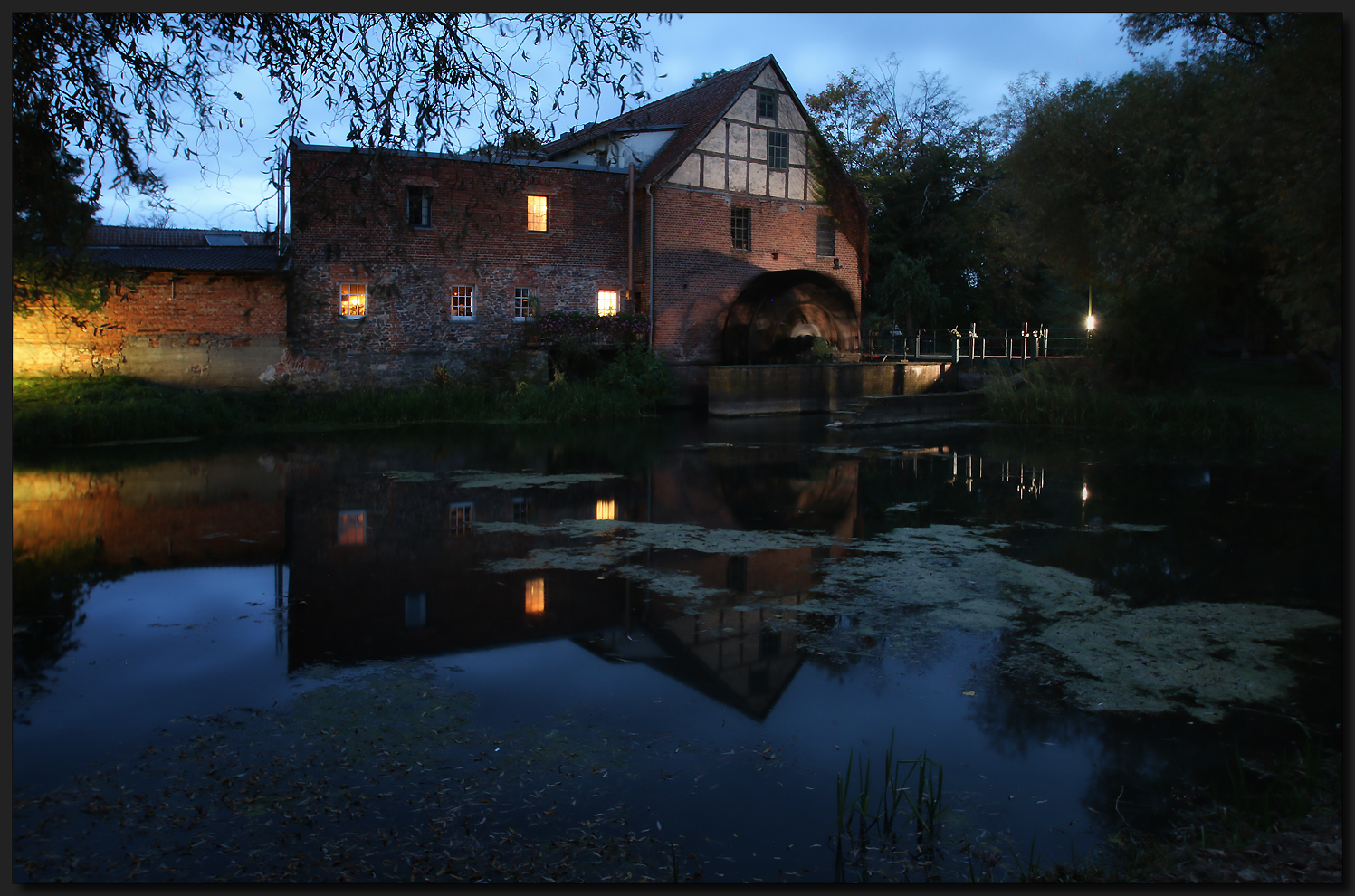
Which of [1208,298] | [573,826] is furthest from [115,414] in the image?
[1208,298]

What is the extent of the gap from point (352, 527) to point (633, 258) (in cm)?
1805

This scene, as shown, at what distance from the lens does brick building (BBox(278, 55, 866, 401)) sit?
2262cm

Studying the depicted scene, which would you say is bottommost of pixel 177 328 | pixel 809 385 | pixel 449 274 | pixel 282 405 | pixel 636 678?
pixel 636 678

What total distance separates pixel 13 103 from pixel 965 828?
20.4 feet

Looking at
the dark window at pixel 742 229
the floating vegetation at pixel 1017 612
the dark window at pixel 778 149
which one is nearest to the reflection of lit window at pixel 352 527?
the floating vegetation at pixel 1017 612

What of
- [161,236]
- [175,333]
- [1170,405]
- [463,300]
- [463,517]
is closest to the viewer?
[463,517]

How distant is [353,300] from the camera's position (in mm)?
22797

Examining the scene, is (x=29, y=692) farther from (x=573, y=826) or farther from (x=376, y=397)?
(x=376, y=397)

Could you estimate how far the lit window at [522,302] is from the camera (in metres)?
24.5

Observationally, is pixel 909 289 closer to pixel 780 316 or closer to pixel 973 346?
pixel 973 346

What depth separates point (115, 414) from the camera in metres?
16.1

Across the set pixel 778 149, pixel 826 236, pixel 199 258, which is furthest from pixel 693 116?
pixel 199 258

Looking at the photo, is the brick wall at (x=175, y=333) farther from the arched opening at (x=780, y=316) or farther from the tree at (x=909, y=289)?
the tree at (x=909, y=289)

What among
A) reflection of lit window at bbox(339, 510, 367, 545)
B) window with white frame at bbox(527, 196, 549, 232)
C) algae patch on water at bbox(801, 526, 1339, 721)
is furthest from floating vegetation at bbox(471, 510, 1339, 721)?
window with white frame at bbox(527, 196, 549, 232)
